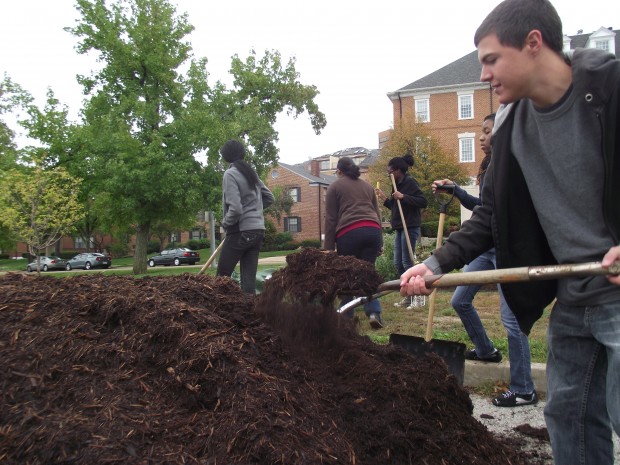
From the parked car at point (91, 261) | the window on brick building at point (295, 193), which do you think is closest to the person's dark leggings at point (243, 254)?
the parked car at point (91, 261)

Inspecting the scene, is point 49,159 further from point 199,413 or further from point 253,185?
point 199,413

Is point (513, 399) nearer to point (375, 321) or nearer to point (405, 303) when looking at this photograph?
point (375, 321)

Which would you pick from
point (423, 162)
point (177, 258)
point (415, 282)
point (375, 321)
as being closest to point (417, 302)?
point (375, 321)

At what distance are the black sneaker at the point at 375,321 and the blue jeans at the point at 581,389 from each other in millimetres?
3865

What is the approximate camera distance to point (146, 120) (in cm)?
2412

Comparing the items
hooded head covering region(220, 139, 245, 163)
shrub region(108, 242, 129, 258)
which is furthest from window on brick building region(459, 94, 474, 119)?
hooded head covering region(220, 139, 245, 163)

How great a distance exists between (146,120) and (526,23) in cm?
2429

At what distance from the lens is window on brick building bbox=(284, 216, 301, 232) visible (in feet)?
173

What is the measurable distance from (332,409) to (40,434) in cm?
Result: 126

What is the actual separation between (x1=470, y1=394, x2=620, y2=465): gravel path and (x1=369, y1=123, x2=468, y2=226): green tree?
2835 cm

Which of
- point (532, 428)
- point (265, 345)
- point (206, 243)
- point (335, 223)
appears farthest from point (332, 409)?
point (206, 243)

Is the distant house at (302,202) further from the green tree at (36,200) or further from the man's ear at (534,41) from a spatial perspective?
the man's ear at (534,41)

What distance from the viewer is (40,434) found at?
198cm

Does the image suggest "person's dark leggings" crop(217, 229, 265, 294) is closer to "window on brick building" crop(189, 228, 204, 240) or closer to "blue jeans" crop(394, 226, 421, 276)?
"blue jeans" crop(394, 226, 421, 276)
